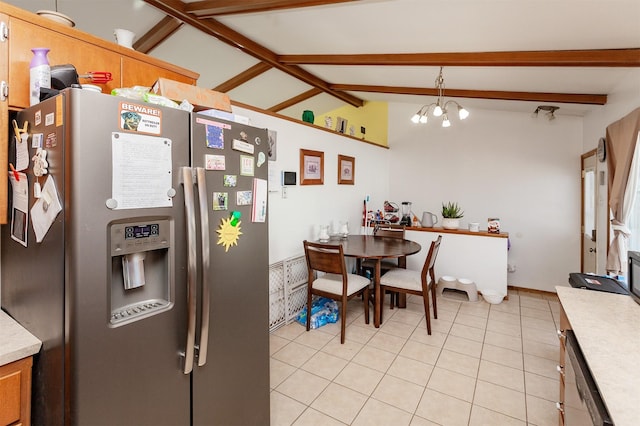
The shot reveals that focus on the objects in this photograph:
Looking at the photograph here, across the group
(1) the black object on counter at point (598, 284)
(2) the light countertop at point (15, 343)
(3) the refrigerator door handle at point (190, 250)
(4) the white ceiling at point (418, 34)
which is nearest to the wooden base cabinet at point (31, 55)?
(2) the light countertop at point (15, 343)

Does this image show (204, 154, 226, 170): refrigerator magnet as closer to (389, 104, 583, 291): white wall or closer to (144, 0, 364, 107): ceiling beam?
(144, 0, 364, 107): ceiling beam

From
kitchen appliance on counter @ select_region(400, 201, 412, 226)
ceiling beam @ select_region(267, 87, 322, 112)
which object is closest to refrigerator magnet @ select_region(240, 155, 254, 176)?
kitchen appliance on counter @ select_region(400, 201, 412, 226)

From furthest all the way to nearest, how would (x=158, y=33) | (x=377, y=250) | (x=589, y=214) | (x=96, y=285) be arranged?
(x=589, y=214), (x=377, y=250), (x=158, y=33), (x=96, y=285)

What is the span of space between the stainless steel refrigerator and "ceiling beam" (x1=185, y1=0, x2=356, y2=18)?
105 centimetres

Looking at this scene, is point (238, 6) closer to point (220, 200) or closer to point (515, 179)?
point (220, 200)

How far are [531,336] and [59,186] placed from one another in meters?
3.63

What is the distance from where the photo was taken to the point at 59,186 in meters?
0.96

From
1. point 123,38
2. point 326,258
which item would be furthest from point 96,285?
point 326,258

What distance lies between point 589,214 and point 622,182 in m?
1.59

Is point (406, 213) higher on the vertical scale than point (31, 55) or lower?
lower

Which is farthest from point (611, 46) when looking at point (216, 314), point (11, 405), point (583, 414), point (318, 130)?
point (11, 405)

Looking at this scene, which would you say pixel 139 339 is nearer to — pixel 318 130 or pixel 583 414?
pixel 583 414

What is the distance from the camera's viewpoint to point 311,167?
138 inches

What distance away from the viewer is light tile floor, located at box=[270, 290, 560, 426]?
1921 mm
